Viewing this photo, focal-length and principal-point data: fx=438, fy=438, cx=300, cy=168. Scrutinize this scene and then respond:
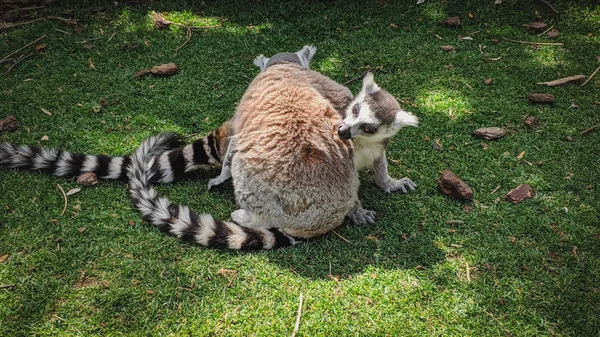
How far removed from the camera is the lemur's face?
285 cm

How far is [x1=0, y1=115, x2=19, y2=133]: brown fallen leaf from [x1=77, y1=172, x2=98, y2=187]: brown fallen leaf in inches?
39.4

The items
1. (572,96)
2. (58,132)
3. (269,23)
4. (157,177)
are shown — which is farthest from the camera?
(269,23)

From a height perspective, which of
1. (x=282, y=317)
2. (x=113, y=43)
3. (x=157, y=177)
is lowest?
(x=282, y=317)

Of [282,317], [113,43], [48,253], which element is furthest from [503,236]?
[113,43]

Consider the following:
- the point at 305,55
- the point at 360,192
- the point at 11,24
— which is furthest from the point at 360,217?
the point at 11,24

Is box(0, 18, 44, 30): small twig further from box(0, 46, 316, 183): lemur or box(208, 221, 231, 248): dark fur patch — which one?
box(208, 221, 231, 248): dark fur patch

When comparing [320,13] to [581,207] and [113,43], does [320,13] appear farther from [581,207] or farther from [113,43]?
[581,207]

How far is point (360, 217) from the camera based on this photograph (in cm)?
295

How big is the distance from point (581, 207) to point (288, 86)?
2.13 m

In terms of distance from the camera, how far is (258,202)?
2.74 metres

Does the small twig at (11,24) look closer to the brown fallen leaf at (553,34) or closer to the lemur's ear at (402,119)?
the lemur's ear at (402,119)

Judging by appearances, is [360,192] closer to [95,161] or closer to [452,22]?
[95,161]

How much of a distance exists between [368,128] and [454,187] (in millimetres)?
759

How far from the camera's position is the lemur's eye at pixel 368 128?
2.86 m
